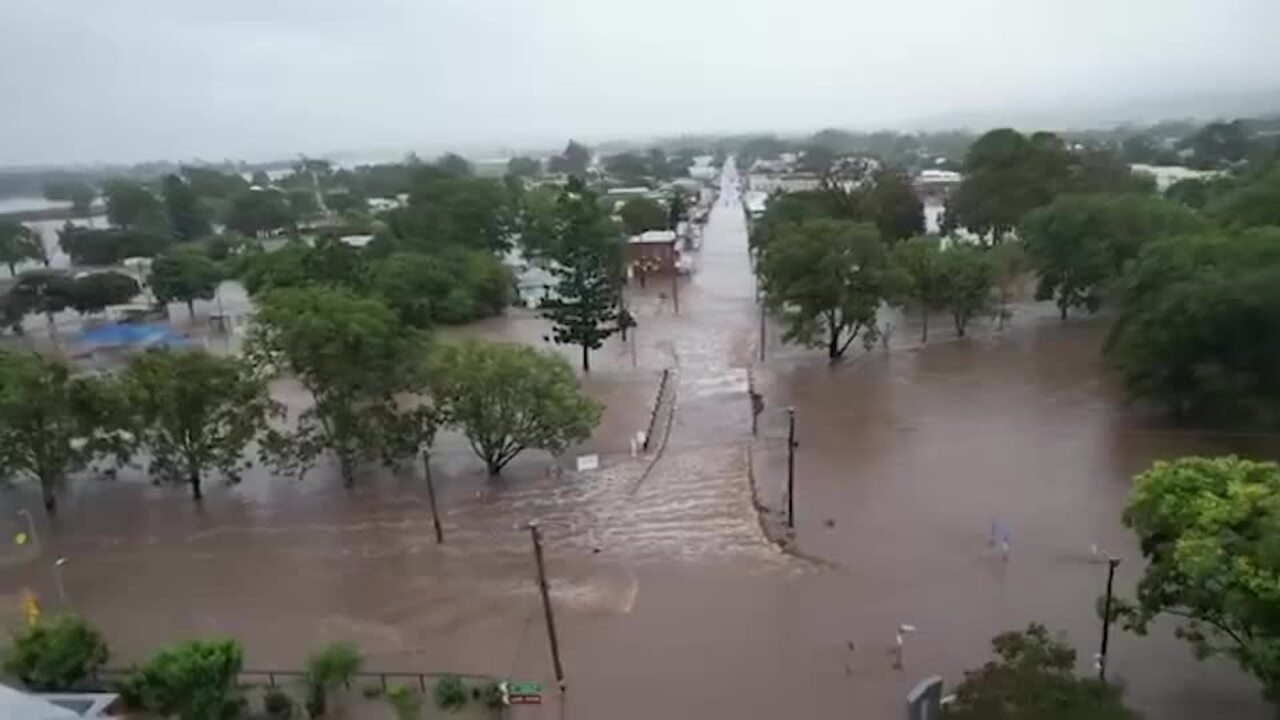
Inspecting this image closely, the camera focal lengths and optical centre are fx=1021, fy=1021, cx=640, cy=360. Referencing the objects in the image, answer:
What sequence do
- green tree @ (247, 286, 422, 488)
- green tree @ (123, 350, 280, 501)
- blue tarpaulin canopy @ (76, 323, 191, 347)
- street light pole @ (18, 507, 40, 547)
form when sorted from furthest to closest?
1. blue tarpaulin canopy @ (76, 323, 191, 347)
2. green tree @ (247, 286, 422, 488)
3. green tree @ (123, 350, 280, 501)
4. street light pole @ (18, 507, 40, 547)

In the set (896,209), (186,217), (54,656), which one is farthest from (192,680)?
(186,217)

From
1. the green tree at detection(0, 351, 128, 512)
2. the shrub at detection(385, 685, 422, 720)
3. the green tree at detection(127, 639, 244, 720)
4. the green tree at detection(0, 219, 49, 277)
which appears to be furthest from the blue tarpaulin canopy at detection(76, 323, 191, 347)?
the shrub at detection(385, 685, 422, 720)

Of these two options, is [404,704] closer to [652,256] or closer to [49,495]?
[49,495]

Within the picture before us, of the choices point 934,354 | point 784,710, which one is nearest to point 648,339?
point 934,354

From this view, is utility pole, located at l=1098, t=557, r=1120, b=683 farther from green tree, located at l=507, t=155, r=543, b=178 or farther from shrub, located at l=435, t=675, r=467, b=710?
green tree, located at l=507, t=155, r=543, b=178

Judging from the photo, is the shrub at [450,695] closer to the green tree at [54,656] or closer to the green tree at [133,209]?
the green tree at [54,656]

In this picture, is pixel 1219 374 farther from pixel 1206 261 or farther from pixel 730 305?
pixel 730 305
